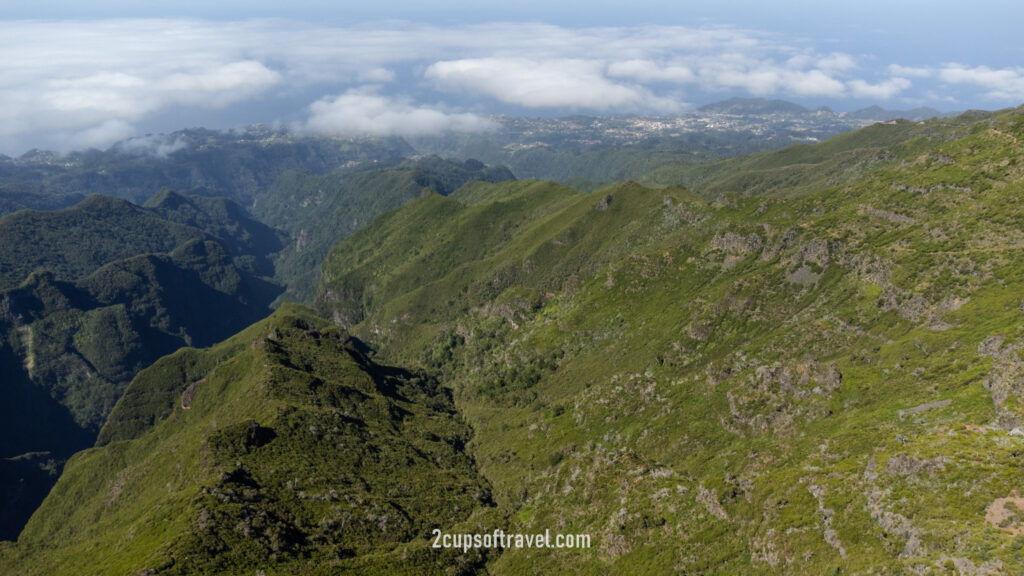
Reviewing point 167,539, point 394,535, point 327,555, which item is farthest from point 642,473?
point 167,539

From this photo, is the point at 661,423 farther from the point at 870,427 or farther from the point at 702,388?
the point at 870,427

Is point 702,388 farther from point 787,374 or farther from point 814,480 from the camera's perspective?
point 814,480

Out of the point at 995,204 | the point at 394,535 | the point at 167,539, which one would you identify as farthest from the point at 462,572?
the point at 995,204

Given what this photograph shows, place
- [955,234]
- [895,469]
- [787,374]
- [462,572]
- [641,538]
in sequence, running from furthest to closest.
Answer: [955,234] < [787,374] < [462,572] < [641,538] < [895,469]

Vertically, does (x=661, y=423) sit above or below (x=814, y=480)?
below

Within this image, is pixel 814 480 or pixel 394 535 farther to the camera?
pixel 394 535

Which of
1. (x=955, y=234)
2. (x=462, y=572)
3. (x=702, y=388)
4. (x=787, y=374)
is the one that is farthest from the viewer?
(x=702, y=388)

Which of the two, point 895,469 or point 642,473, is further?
point 642,473

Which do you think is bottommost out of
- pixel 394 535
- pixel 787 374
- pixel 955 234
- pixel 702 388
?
pixel 394 535

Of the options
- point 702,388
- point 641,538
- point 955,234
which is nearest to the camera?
point 641,538
